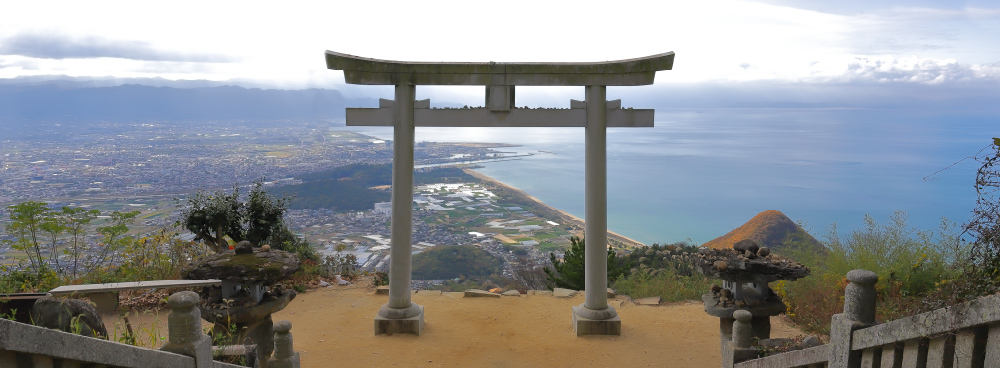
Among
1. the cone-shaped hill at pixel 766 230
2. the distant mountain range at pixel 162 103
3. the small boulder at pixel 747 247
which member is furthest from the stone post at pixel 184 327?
the distant mountain range at pixel 162 103

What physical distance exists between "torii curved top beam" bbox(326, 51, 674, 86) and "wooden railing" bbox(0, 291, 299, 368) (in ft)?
14.0

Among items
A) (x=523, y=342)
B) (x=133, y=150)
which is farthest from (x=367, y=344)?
(x=133, y=150)

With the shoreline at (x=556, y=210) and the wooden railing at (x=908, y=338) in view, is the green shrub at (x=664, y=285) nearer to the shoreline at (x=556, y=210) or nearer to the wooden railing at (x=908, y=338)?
the shoreline at (x=556, y=210)

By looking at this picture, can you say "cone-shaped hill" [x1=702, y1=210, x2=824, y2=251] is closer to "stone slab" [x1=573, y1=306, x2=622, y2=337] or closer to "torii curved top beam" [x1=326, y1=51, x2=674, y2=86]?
"stone slab" [x1=573, y1=306, x2=622, y2=337]

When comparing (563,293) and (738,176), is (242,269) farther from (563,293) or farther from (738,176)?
(738,176)

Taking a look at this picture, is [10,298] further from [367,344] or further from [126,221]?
[126,221]

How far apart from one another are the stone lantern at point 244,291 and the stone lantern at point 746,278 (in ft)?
15.2

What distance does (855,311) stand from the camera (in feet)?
11.2

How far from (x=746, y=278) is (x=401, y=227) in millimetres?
4290

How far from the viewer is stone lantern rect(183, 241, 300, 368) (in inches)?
233

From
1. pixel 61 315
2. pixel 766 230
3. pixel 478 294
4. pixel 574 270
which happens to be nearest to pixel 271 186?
pixel 478 294

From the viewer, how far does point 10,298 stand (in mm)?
4609

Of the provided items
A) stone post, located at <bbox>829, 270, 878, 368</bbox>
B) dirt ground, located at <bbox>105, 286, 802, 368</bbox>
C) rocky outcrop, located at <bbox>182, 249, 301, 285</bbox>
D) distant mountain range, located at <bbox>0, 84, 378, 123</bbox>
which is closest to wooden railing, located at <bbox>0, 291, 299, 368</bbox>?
rocky outcrop, located at <bbox>182, 249, 301, 285</bbox>

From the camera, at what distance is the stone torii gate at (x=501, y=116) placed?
7438 mm
